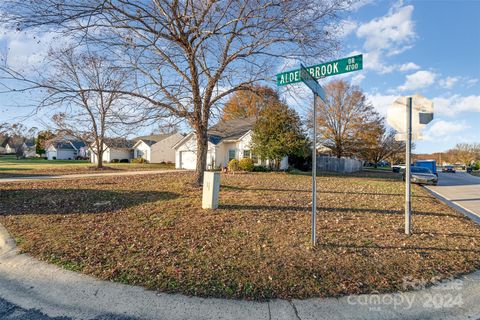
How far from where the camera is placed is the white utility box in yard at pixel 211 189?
22.4 feet

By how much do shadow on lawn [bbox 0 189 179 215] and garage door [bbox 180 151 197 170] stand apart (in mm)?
16919

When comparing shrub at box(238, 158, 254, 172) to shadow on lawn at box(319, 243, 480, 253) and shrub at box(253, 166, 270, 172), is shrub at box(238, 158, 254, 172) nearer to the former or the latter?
shrub at box(253, 166, 270, 172)

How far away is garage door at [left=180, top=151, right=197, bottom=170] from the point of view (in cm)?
2690

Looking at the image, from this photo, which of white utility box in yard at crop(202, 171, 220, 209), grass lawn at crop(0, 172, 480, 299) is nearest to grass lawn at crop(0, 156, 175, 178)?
grass lawn at crop(0, 172, 480, 299)

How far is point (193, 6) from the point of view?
24.6 feet

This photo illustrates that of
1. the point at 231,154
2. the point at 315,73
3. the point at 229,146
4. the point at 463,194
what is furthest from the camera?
the point at 229,146

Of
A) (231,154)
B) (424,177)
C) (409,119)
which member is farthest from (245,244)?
(231,154)

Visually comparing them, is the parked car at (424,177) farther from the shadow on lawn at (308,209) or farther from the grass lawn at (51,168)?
the grass lawn at (51,168)

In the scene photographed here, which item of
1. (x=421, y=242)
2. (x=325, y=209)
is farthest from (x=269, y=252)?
(x=325, y=209)

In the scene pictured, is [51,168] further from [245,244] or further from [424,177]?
[424,177]

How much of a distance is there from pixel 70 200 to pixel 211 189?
5057mm

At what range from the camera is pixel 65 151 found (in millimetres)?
59750

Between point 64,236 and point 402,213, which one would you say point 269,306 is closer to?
point 64,236

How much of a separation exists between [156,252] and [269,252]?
1.87m
